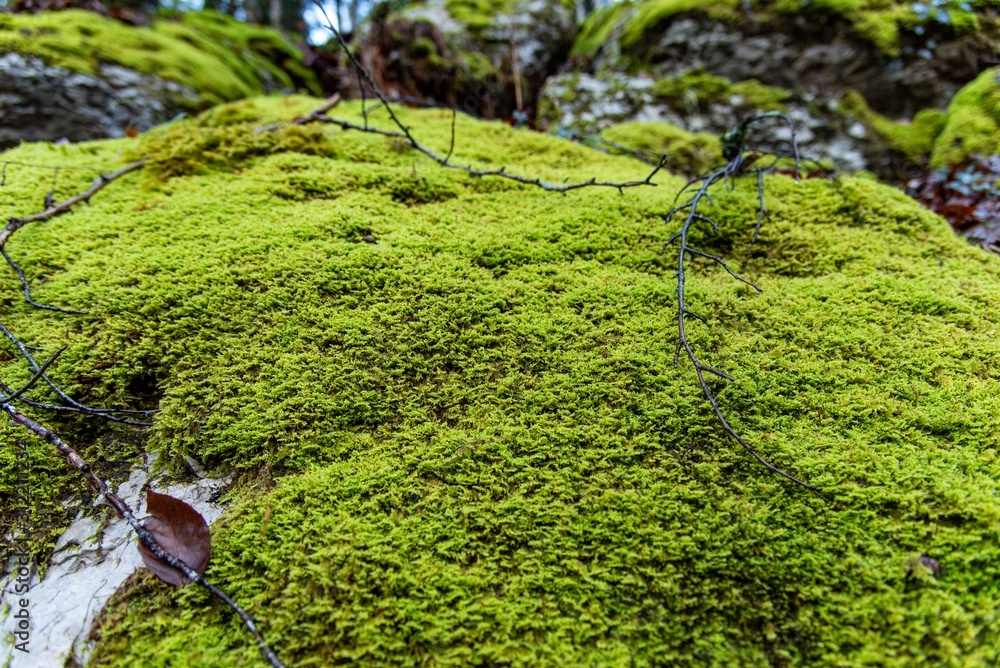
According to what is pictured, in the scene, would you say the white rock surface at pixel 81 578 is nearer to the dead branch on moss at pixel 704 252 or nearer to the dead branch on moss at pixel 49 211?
the dead branch on moss at pixel 49 211

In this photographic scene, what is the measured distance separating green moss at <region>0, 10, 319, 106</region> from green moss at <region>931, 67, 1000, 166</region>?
27.5 feet

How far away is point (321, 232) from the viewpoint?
102 inches

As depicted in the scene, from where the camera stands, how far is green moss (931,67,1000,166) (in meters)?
4.23

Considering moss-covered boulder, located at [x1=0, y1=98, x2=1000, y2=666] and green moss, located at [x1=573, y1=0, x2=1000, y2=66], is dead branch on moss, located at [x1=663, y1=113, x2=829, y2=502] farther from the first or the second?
green moss, located at [x1=573, y1=0, x2=1000, y2=66]

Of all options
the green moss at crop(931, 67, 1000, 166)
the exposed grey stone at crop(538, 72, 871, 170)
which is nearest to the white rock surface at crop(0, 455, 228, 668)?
the exposed grey stone at crop(538, 72, 871, 170)

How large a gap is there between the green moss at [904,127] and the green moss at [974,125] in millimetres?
237

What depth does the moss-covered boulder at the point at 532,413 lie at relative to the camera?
1.37 m

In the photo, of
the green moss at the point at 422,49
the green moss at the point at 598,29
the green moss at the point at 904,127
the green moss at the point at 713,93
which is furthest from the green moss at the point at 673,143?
the green moss at the point at 422,49

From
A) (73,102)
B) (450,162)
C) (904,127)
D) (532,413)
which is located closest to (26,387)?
(532,413)

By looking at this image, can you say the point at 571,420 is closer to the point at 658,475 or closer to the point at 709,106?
the point at 658,475

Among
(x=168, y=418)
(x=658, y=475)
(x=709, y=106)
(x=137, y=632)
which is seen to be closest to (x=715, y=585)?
(x=658, y=475)

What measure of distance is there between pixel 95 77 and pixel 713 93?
7129mm

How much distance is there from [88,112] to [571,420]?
6412 millimetres

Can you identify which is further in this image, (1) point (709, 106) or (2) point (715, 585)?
(1) point (709, 106)
